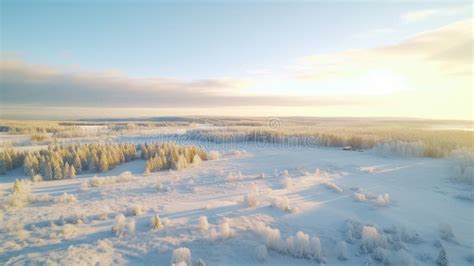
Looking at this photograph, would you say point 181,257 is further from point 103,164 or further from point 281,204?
point 103,164

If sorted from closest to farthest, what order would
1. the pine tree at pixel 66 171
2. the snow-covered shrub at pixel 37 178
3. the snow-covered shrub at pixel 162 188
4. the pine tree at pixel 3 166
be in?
the snow-covered shrub at pixel 162 188
the snow-covered shrub at pixel 37 178
the pine tree at pixel 66 171
the pine tree at pixel 3 166

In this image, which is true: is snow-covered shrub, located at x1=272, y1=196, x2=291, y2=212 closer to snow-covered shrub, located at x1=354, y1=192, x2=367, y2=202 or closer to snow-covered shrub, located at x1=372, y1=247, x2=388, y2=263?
snow-covered shrub, located at x1=372, y1=247, x2=388, y2=263

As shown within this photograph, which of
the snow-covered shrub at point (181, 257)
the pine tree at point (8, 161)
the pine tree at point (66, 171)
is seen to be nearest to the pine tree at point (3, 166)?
the pine tree at point (8, 161)

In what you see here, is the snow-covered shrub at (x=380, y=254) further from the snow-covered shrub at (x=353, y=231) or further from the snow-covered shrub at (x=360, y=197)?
the snow-covered shrub at (x=360, y=197)

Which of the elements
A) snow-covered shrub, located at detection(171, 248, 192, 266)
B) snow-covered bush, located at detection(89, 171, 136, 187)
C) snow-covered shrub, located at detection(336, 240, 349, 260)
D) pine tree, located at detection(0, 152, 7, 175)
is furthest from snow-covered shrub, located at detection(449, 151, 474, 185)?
pine tree, located at detection(0, 152, 7, 175)

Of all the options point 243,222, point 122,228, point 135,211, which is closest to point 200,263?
point 243,222

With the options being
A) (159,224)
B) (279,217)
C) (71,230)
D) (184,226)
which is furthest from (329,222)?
(71,230)
